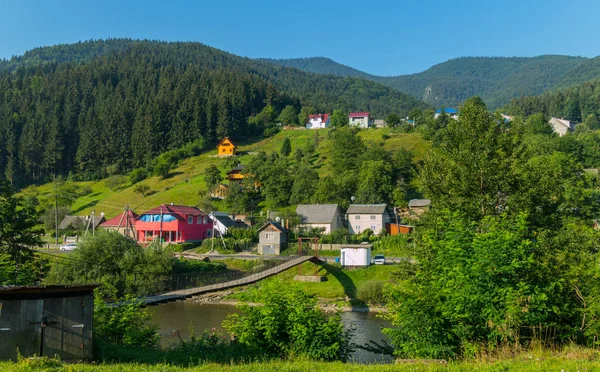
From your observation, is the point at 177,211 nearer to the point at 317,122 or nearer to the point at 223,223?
the point at 223,223

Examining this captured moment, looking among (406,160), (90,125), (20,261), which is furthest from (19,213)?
(90,125)

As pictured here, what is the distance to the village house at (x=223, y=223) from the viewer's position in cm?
5048

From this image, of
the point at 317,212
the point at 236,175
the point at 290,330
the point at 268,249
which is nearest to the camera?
the point at 290,330

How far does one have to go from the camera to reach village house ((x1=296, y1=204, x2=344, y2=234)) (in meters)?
49.1

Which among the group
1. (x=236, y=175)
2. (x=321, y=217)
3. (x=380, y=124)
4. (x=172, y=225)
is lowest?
(x=172, y=225)

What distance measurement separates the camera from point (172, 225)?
49.1 meters

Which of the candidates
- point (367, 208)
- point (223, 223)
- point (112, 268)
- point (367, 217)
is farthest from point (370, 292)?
point (223, 223)

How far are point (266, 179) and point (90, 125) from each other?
51784 millimetres

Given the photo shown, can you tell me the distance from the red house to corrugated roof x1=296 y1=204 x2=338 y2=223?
10551 millimetres

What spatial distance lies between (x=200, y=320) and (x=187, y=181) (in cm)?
4568

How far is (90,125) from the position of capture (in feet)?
315

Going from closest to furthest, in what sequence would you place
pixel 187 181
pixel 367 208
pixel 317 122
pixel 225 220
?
pixel 367 208, pixel 225 220, pixel 187 181, pixel 317 122

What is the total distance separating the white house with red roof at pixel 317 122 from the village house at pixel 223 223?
51.7 meters

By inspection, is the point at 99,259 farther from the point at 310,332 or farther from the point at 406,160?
the point at 406,160
